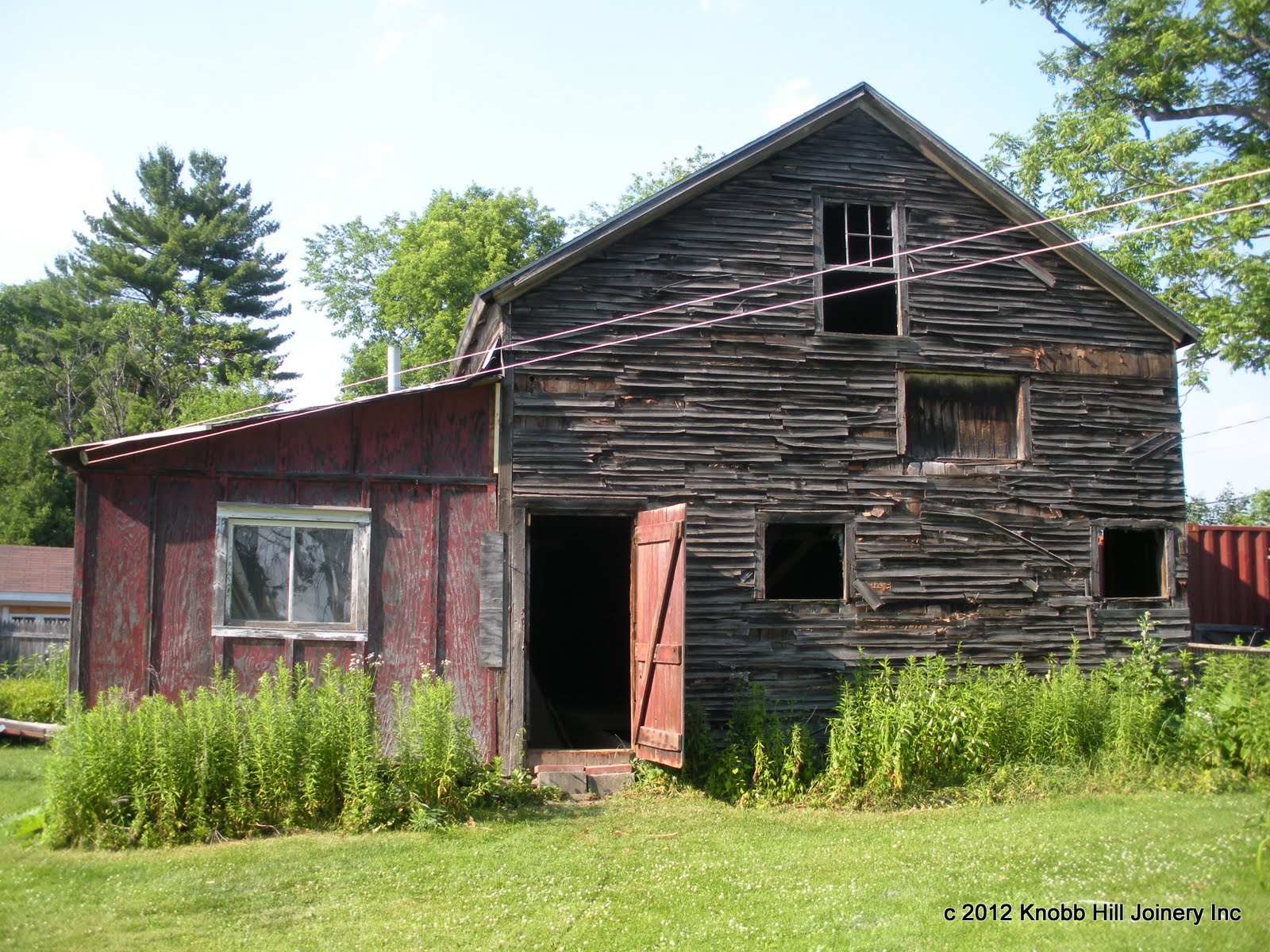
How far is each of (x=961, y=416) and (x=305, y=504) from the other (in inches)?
295

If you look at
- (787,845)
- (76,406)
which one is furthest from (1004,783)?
(76,406)

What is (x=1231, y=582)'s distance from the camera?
20000mm

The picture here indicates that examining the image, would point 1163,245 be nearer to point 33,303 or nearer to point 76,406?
point 76,406

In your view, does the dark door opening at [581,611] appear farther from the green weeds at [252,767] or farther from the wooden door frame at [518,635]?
the green weeds at [252,767]

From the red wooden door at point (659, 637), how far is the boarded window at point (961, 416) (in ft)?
11.6

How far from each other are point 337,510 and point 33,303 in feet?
143

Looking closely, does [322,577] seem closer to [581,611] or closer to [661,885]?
[661,885]

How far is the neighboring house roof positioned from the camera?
89.1 feet

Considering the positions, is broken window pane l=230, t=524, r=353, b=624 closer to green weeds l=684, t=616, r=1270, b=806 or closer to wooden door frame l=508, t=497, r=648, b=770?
wooden door frame l=508, t=497, r=648, b=770

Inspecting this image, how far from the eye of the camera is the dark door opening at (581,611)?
55.9 ft

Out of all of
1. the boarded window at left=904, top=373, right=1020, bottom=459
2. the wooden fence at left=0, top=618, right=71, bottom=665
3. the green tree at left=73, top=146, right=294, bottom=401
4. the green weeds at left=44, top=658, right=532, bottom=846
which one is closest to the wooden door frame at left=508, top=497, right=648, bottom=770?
the green weeds at left=44, top=658, right=532, bottom=846

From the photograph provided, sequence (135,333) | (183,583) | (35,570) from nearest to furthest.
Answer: (183,583), (35,570), (135,333)

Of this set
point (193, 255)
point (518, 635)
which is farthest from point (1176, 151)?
point (193, 255)

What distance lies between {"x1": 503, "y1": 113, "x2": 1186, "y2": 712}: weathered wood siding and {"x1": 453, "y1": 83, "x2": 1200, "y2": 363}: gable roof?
0.46 feet
